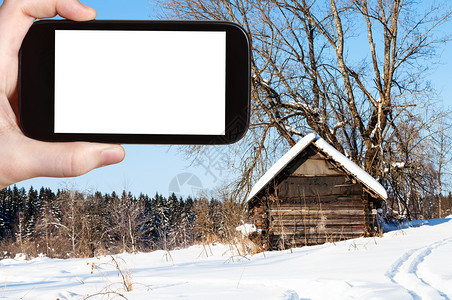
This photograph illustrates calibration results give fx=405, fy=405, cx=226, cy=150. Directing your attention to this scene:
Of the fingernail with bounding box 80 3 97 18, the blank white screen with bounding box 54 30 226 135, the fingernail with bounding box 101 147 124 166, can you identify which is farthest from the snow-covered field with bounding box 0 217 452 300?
the fingernail with bounding box 80 3 97 18

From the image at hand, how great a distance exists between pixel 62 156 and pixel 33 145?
162mm

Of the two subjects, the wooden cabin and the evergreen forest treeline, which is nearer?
the wooden cabin

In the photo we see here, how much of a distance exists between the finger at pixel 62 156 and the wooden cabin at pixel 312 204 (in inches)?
430

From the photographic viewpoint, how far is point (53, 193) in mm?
56031

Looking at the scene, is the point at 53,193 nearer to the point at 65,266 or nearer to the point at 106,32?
the point at 65,266

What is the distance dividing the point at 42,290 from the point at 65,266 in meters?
4.96

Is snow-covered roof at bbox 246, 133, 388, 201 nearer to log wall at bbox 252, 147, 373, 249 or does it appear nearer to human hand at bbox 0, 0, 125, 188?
log wall at bbox 252, 147, 373, 249

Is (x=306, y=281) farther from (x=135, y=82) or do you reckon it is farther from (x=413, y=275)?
(x=135, y=82)

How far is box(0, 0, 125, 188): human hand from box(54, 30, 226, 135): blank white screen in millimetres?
95

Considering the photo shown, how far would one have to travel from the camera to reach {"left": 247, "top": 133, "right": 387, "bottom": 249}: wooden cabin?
12852 mm

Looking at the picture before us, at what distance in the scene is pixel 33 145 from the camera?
6.62 ft

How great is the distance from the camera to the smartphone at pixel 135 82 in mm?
1972

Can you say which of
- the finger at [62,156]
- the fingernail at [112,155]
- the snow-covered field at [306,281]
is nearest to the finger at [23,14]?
the finger at [62,156]

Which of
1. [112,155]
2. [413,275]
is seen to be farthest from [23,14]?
[413,275]
